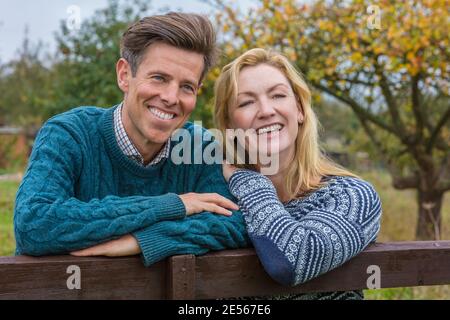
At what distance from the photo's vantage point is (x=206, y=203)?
1.96 meters

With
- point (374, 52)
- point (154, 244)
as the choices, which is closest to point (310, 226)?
point (154, 244)

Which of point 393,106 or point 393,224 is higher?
point 393,106

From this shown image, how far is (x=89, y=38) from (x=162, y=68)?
710 centimetres

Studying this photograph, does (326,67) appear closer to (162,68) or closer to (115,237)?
(162,68)

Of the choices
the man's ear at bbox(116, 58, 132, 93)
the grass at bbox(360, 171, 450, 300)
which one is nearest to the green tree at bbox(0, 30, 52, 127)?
the grass at bbox(360, 171, 450, 300)

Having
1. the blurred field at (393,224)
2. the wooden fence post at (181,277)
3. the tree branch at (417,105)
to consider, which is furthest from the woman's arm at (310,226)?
the tree branch at (417,105)

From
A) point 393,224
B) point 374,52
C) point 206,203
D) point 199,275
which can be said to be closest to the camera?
point 199,275

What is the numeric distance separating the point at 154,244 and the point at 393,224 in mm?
6796

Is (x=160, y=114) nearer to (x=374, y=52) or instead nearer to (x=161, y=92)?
(x=161, y=92)

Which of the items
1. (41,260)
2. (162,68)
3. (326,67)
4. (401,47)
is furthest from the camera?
(326,67)

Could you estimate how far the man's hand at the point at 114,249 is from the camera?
1706mm

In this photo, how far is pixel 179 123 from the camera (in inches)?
88.7
